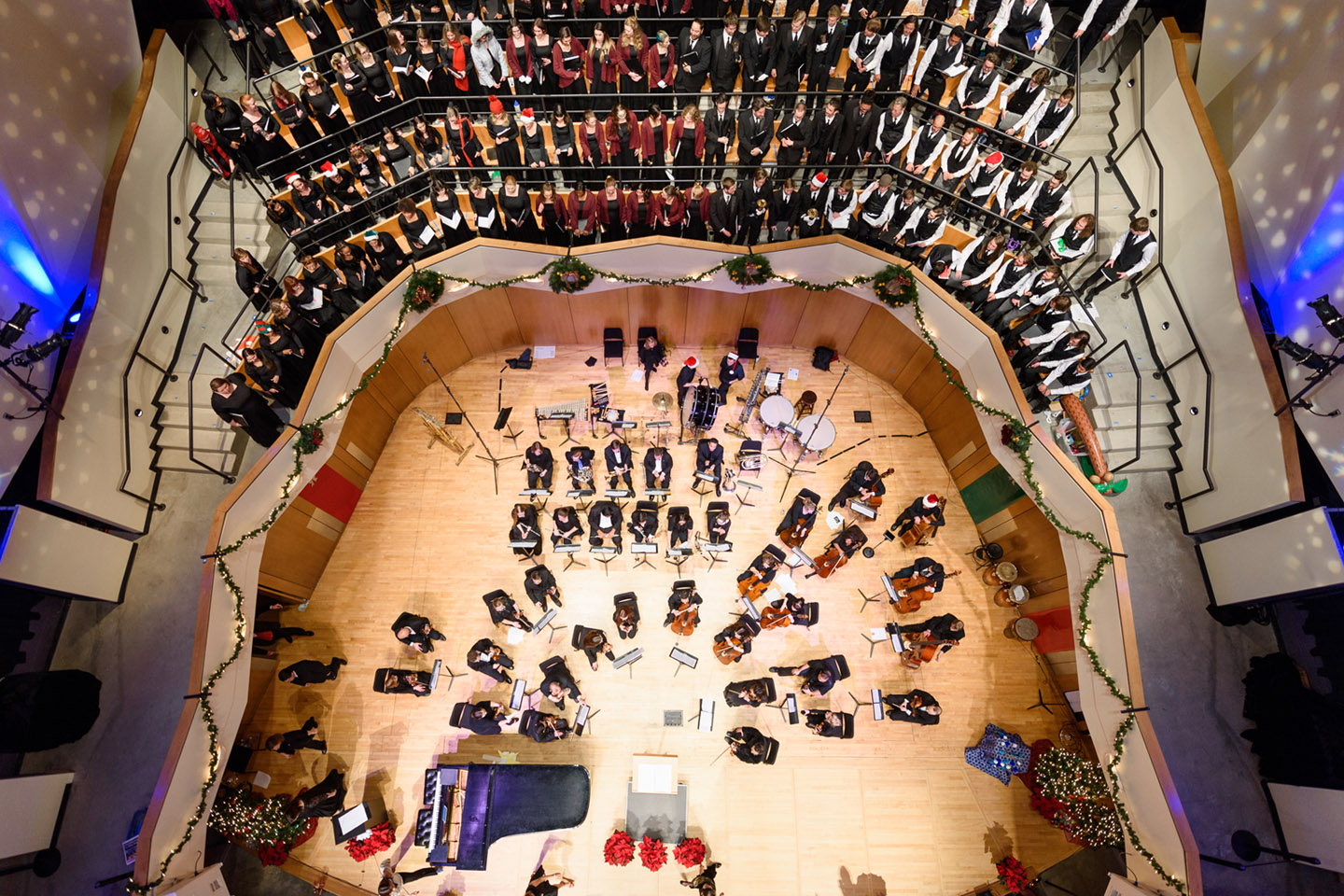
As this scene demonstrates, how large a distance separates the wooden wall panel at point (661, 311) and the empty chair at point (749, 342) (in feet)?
3.20

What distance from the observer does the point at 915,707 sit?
8.84 meters

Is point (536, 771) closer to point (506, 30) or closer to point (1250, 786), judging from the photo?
point (1250, 786)

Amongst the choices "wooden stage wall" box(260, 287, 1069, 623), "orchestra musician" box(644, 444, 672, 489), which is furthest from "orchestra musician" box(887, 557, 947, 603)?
"orchestra musician" box(644, 444, 672, 489)

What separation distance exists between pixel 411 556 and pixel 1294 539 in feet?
37.7

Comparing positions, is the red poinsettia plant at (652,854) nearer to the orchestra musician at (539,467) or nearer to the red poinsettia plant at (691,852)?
the red poinsettia plant at (691,852)

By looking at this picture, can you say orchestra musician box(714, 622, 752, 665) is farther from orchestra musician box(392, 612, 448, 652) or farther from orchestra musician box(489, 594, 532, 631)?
orchestra musician box(392, 612, 448, 652)

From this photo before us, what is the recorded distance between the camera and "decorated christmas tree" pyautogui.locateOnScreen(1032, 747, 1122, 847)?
771 cm

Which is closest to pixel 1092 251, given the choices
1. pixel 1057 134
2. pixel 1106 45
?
pixel 1057 134

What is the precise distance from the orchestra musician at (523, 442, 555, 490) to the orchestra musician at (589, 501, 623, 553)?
32.7 inches

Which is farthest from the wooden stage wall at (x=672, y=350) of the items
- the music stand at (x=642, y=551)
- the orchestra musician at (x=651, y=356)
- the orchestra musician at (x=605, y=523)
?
the music stand at (x=642, y=551)

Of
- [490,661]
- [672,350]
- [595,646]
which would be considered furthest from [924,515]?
[490,661]

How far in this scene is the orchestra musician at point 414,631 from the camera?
8.94 meters

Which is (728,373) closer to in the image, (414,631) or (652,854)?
(414,631)

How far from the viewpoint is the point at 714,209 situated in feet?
31.3
